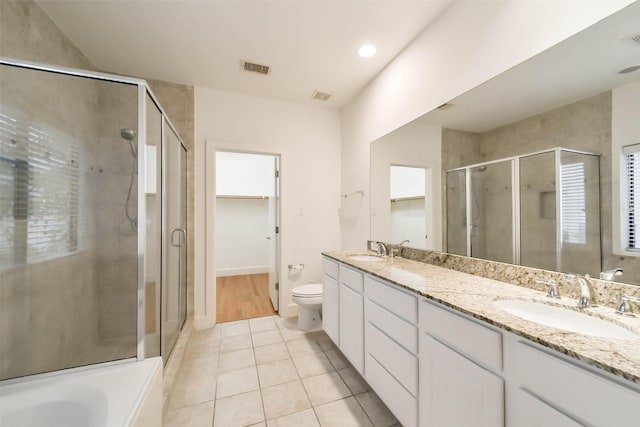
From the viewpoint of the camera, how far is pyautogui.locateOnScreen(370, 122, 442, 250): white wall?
Answer: 1.79m

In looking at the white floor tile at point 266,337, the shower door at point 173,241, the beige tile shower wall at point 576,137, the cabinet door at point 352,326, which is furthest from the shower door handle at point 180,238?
the beige tile shower wall at point 576,137

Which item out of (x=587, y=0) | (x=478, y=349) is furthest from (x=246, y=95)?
(x=478, y=349)

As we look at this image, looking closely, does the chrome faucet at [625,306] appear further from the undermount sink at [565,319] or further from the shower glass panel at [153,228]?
the shower glass panel at [153,228]

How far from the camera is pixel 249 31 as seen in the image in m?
1.84

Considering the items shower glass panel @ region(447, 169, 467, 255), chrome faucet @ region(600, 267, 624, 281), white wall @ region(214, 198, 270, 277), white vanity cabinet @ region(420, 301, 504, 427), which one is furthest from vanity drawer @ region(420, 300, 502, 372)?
white wall @ region(214, 198, 270, 277)

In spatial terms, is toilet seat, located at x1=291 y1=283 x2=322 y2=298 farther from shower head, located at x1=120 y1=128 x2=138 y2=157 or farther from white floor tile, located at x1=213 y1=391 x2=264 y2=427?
shower head, located at x1=120 y1=128 x2=138 y2=157

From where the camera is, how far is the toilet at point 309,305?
241 centimetres

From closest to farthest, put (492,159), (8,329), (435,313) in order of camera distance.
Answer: (435,313) < (8,329) < (492,159)

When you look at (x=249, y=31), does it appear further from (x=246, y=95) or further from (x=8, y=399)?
(x=8, y=399)

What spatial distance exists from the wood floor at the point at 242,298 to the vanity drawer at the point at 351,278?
1.47 meters

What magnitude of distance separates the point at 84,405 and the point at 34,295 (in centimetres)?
82

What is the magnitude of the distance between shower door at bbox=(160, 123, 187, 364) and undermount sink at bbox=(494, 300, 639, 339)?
6.98 feet

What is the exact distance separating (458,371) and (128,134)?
2261 mm

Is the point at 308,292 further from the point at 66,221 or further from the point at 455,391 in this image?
the point at 66,221
